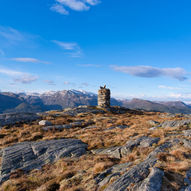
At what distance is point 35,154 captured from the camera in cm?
1583

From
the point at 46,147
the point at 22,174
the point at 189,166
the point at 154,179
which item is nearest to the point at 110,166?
the point at 154,179

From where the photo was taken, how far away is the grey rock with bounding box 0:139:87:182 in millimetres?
13538

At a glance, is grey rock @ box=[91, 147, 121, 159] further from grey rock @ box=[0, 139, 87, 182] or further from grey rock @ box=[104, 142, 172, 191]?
grey rock @ box=[104, 142, 172, 191]

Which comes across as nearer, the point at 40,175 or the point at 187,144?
the point at 40,175

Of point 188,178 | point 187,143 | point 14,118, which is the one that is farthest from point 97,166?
point 14,118

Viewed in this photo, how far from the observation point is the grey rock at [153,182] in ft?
24.5

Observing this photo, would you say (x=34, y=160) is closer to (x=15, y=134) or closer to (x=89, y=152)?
(x=89, y=152)

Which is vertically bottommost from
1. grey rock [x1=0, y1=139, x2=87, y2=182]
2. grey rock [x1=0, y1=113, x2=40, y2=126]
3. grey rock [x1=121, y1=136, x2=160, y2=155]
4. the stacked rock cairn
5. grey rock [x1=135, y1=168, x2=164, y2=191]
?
grey rock [x1=0, y1=139, x2=87, y2=182]

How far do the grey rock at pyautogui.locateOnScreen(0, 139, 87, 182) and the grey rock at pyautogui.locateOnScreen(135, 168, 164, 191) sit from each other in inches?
363

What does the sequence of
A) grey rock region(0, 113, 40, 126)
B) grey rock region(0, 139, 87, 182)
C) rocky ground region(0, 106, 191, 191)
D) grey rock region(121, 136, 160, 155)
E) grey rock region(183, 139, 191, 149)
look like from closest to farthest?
rocky ground region(0, 106, 191, 191)
grey rock region(0, 139, 87, 182)
grey rock region(183, 139, 191, 149)
grey rock region(121, 136, 160, 155)
grey rock region(0, 113, 40, 126)

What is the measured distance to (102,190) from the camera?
8.32 m

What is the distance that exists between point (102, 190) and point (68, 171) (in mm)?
4107

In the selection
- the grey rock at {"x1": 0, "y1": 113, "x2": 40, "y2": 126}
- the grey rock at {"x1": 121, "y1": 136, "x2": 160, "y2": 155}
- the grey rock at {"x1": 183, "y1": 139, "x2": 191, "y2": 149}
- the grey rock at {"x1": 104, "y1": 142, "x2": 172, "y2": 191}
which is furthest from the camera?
the grey rock at {"x1": 0, "y1": 113, "x2": 40, "y2": 126}

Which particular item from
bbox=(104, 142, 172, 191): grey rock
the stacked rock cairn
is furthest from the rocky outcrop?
the stacked rock cairn
